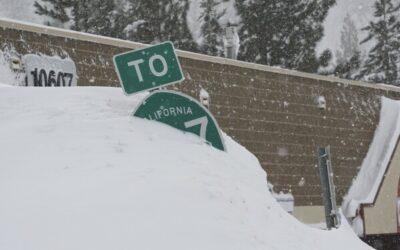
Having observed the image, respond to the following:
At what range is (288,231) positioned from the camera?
19.8 ft

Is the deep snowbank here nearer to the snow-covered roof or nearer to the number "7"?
the number "7"

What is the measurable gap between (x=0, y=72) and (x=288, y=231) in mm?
7049

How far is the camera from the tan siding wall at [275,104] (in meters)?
12.7

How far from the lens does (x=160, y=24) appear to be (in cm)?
3356

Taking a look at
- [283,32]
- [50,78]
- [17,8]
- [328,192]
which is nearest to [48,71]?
[50,78]

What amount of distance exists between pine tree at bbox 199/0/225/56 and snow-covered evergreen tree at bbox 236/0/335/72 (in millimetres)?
2648

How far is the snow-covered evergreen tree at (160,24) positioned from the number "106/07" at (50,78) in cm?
2067

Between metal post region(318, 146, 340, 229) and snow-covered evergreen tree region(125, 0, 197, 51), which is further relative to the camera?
snow-covered evergreen tree region(125, 0, 197, 51)

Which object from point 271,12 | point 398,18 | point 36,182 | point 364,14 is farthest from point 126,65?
point 364,14

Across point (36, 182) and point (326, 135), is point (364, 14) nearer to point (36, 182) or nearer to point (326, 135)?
point (326, 135)

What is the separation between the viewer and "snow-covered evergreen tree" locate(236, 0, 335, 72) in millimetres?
33469

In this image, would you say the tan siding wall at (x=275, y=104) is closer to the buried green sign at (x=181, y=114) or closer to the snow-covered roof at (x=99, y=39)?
the snow-covered roof at (x=99, y=39)

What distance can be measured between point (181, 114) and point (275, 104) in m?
9.92

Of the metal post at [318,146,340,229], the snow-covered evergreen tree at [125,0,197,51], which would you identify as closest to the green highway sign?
the metal post at [318,146,340,229]
